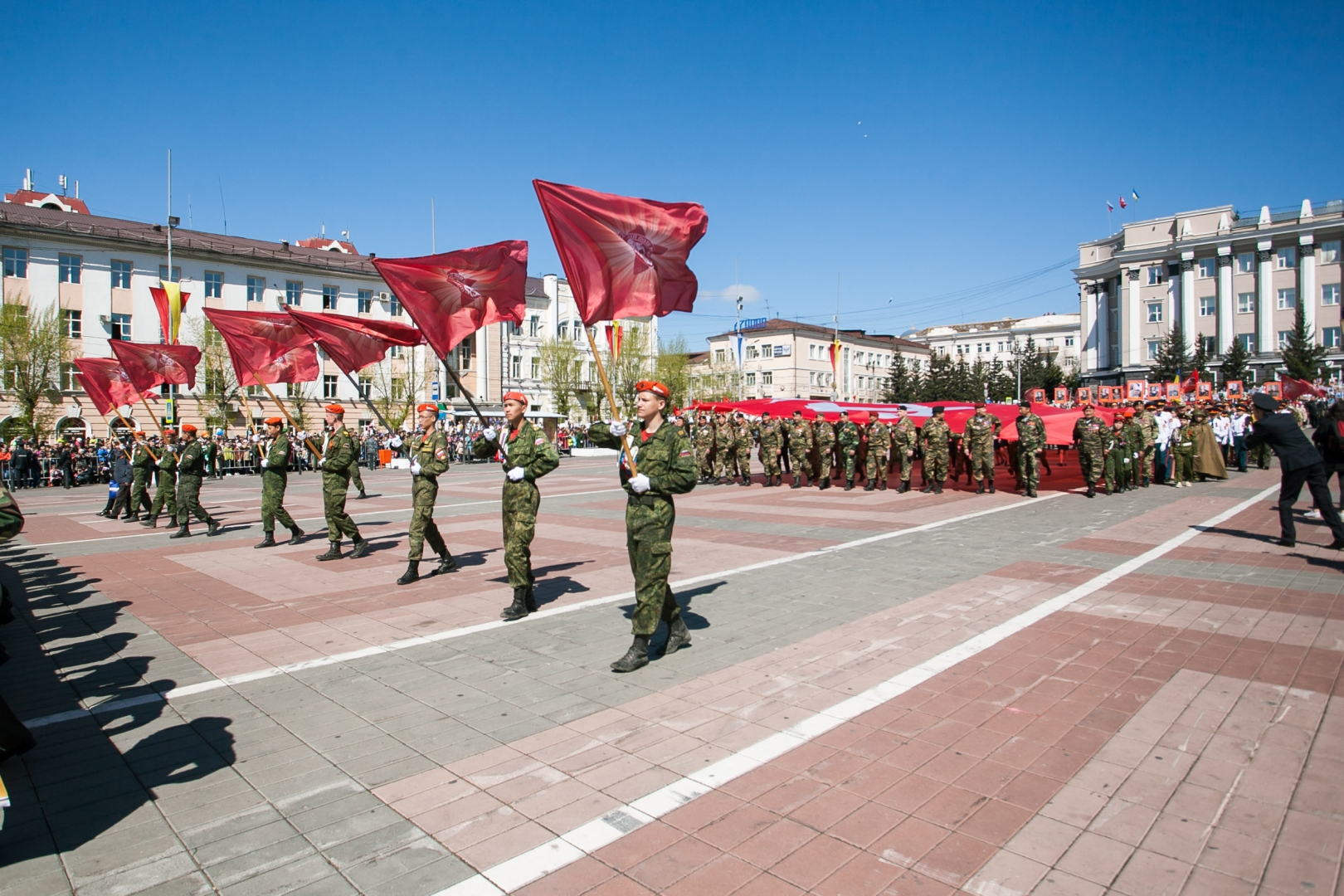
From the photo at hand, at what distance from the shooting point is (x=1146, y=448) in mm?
19859

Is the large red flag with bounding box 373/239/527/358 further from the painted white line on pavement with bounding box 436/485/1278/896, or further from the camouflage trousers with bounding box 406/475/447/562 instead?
the painted white line on pavement with bounding box 436/485/1278/896

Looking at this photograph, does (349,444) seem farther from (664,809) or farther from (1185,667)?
(1185,667)

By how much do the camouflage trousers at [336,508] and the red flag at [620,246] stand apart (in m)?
5.80

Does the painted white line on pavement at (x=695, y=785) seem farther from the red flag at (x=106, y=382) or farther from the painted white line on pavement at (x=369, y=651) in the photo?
the red flag at (x=106, y=382)

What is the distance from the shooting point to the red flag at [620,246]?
23.0ft

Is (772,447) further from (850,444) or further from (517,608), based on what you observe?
(517,608)

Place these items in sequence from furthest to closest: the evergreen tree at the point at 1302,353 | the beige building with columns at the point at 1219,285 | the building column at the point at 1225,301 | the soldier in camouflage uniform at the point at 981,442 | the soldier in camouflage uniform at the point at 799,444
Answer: the building column at the point at 1225,301
the beige building with columns at the point at 1219,285
the evergreen tree at the point at 1302,353
the soldier in camouflage uniform at the point at 799,444
the soldier in camouflage uniform at the point at 981,442

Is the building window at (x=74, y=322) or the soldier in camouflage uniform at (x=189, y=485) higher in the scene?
the building window at (x=74, y=322)

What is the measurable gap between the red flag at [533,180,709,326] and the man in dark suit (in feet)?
28.2

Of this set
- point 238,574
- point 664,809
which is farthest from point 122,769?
point 238,574

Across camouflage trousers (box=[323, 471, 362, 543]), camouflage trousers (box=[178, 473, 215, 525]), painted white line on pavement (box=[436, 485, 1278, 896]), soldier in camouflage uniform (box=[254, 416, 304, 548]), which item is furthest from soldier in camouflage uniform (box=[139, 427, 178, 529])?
painted white line on pavement (box=[436, 485, 1278, 896])

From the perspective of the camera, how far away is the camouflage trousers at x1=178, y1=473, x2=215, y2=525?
45.3ft

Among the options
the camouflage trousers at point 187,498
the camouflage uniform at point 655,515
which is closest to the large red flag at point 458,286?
the camouflage uniform at point 655,515

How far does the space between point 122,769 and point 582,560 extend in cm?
661
